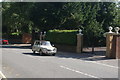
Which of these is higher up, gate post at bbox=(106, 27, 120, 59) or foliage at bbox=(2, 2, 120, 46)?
foliage at bbox=(2, 2, 120, 46)

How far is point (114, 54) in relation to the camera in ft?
70.8

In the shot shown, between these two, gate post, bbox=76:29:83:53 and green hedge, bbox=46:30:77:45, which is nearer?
gate post, bbox=76:29:83:53

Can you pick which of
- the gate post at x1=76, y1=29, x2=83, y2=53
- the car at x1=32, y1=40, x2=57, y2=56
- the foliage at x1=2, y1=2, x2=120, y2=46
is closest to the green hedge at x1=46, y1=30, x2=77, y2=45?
the foliage at x1=2, y1=2, x2=120, y2=46

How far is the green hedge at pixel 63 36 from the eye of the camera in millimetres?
29625

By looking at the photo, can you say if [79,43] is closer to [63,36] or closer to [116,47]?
[63,36]

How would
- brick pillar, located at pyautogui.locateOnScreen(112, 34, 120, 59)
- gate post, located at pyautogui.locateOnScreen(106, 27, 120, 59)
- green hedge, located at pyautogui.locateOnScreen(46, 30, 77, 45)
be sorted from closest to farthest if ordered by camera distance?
1. brick pillar, located at pyautogui.locateOnScreen(112, 34, 120, 59)
2. gate post, located at pyautogui.locateOnScreen(106, 27, 120, 59)
3. green hedge, located at pyautogui.locateOnScreen(46, 30, 77, 45)

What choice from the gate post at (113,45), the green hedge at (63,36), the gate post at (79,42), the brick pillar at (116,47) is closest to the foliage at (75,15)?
the green hedge at (63,36)

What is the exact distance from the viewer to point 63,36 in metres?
32.5

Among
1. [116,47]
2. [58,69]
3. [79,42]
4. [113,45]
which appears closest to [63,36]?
[79,42]

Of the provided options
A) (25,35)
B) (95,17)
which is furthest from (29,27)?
(95,17)

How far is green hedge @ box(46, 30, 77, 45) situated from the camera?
2962 cm

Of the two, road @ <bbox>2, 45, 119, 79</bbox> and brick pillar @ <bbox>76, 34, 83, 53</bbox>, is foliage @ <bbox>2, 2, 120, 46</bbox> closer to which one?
brick pillar @ <bbox>76, 34, 83, 53</bbox>

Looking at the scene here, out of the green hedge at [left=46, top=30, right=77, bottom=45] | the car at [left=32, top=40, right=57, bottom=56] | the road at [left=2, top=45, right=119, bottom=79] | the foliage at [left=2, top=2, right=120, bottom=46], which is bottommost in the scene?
the road at [left=2, top=45, right=119, bottom=79]

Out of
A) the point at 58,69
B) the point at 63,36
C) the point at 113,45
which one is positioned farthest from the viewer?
the point at 63,36
